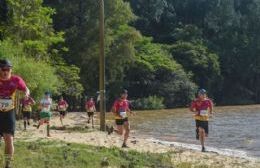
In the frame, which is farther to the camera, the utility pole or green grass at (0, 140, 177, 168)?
the utility pole

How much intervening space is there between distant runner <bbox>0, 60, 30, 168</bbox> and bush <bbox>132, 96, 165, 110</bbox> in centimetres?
4946

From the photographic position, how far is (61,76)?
1957 inches

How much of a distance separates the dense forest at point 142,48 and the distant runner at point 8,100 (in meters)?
22.4

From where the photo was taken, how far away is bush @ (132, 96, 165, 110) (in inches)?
2345

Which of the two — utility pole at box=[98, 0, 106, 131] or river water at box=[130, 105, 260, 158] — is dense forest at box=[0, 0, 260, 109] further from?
utility pole at box=[98, 0, 106, 131]

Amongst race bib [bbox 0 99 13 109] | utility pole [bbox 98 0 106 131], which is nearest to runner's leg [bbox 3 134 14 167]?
race bib [bbox 0 99 13 109]

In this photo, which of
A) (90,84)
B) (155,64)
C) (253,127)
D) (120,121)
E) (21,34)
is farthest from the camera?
(155,64)

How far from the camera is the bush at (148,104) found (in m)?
59.6

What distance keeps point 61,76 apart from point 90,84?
935 centimetres

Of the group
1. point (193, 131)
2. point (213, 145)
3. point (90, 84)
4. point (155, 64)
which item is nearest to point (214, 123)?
point (193, 131)

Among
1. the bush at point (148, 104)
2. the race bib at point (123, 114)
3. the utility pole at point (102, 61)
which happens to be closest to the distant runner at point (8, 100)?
the race bib at point (123, 114)

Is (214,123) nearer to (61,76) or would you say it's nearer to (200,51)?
(61,76)

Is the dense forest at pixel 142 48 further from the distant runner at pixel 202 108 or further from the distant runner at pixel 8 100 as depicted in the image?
the distant runner at pixel 8 100

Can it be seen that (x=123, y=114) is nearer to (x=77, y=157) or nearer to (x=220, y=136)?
(x=77, y=157)
